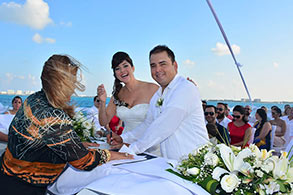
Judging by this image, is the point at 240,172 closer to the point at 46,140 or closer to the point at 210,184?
the point at 210,184

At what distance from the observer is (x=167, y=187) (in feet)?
5.21

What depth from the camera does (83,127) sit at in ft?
12.1

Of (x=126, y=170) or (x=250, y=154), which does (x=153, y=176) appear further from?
(x=250, y=154)

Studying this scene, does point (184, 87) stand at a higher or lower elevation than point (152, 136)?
higher

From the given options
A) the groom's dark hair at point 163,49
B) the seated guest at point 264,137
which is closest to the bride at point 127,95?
the groom's dark hair at point 163,49

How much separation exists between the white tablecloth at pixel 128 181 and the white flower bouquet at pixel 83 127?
4.91ft

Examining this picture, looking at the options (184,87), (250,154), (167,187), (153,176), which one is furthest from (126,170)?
(184,87)

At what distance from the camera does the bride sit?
14.1ft

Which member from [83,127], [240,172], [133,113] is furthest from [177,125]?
[133,113]

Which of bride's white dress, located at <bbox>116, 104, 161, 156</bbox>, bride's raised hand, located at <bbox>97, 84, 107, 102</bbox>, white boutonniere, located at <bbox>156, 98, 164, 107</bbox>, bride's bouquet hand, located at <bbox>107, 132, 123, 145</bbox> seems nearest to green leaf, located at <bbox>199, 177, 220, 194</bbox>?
white boutonniere, located at <bbox>156, 98, 164, 107</bbox>

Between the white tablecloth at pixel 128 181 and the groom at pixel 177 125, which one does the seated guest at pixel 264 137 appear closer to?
the groom at pixel 177 125

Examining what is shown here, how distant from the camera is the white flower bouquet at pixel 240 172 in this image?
1553 mm

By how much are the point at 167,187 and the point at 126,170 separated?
0.39m

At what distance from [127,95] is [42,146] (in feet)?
9.38
